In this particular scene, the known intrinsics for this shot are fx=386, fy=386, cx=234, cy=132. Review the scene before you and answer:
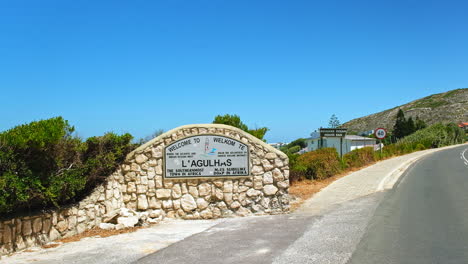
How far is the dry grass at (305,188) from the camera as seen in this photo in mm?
11930

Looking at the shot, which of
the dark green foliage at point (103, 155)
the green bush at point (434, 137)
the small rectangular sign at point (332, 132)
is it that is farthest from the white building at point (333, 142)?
the dark green foliage at point (103, 155)

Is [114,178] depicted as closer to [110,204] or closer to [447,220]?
[110,204]

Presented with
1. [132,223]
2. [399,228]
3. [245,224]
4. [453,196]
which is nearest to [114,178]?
[132,223]

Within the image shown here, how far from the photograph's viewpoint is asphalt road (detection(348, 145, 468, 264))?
611 centimetres

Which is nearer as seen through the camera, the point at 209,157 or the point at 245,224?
the point at 245,224

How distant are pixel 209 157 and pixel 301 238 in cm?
357

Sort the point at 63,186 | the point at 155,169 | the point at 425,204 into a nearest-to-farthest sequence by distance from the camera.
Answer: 1. the point at 63,186
2. the point at 155,169
3. the point at 425,204

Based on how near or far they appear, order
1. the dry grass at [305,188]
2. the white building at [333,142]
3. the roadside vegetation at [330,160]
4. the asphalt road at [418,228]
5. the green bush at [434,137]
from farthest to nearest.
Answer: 1. the green bush at [434,137]
2. the white building at [333,142]
3. the roadside vegetation at [330,160]
4. the dry grass at [305,188]
5. the asphalt road at [418,228]

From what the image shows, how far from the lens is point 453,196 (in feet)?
39.7

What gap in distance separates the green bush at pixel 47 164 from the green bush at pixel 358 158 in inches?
607

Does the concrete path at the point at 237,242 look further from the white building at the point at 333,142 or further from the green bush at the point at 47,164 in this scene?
the white building at the point at 333,142

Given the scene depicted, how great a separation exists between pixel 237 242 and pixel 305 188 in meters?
7.85

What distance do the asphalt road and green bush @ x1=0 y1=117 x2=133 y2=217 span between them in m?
5.68

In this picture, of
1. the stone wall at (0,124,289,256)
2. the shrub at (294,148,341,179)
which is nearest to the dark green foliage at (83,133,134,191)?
the stone wall at (0,124,289,256)
